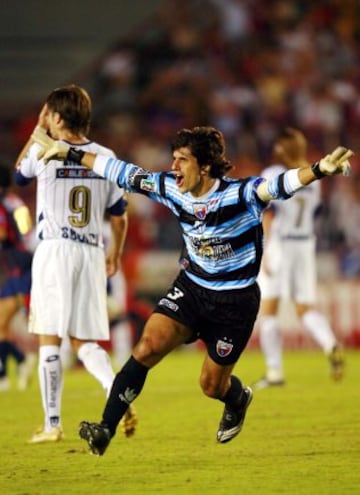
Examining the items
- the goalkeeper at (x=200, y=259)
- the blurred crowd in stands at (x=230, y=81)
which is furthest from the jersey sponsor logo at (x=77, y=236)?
the blurred crowd in stands at (x=230, y=81)

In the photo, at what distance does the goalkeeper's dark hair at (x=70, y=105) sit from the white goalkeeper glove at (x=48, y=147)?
1.25 ft

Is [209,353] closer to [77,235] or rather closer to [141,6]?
Answer: [77,235]

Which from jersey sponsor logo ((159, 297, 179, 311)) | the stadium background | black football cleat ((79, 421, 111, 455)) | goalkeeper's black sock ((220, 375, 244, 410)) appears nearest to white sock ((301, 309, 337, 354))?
goalkeeper's black sock ((220, 375, 244, 410))

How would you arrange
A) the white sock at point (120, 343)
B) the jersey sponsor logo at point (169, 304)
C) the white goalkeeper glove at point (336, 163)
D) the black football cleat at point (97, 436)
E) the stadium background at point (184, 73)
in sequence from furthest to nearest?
the stadium background at point (184, 73) < the white sock at point (120, 343) < the jersey sponsor logo at point (169, 304) < the black football cleat at point (97, 436) < the white goalkeeper glove at point (336, 163)

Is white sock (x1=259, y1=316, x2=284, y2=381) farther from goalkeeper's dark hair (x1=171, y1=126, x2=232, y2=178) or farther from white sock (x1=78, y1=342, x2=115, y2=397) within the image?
goalkeeper's dark hair (x1=171, y1=126, x2=232, y2=178)

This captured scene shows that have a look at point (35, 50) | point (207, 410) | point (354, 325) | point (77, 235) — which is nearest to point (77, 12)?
point (35, 50)

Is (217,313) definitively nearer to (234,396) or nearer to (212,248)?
(212,248)

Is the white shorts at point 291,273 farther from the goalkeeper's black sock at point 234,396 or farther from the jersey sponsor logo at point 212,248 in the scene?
the jersey sponsor logo at point 212,248

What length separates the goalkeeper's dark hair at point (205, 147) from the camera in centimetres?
753

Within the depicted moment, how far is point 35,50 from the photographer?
2400 cm

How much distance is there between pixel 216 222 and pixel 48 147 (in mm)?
1219

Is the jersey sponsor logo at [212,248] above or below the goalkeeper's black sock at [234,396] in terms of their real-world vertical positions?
above

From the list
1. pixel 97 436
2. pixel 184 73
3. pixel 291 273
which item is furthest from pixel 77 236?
pixel 184 73

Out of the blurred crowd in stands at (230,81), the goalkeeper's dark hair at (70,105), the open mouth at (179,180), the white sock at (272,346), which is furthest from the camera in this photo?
the blurred crowd in stands at (230,81)
